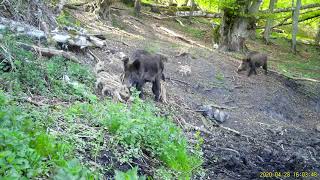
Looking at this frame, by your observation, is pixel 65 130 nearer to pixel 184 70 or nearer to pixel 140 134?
pixel 140 134

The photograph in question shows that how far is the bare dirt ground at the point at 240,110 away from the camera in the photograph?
8.34 meters

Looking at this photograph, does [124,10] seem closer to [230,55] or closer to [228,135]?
[230,55]

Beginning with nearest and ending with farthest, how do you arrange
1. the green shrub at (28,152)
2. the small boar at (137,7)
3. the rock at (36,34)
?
the green shrub at (28,152) → the rock at (36,34) → the small boar at (137,7)

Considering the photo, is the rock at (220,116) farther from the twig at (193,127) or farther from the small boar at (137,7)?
the small boar at (137,7)

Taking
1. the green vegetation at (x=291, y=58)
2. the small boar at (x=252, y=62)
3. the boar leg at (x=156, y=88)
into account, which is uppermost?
the boar leg at (x=156, y=88)

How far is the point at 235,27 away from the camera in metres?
19.0

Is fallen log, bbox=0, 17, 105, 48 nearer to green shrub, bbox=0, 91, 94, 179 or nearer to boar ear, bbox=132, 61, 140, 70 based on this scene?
boar ear, bbox=132, 61, 140, 70

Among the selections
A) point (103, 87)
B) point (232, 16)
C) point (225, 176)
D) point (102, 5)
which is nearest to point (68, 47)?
point (103, 87)

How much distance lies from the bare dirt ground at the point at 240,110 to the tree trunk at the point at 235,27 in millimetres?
1834

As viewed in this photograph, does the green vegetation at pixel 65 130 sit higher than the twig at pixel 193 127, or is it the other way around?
the green vegetation at pixel 65 130

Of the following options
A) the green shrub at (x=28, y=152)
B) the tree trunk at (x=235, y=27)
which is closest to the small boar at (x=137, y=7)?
the tree trunk at (x=235, y=27)

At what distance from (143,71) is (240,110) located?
3.95m

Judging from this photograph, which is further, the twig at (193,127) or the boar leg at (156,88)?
the boar leg at (156,88)

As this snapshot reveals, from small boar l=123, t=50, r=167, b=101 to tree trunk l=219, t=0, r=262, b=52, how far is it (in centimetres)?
972
